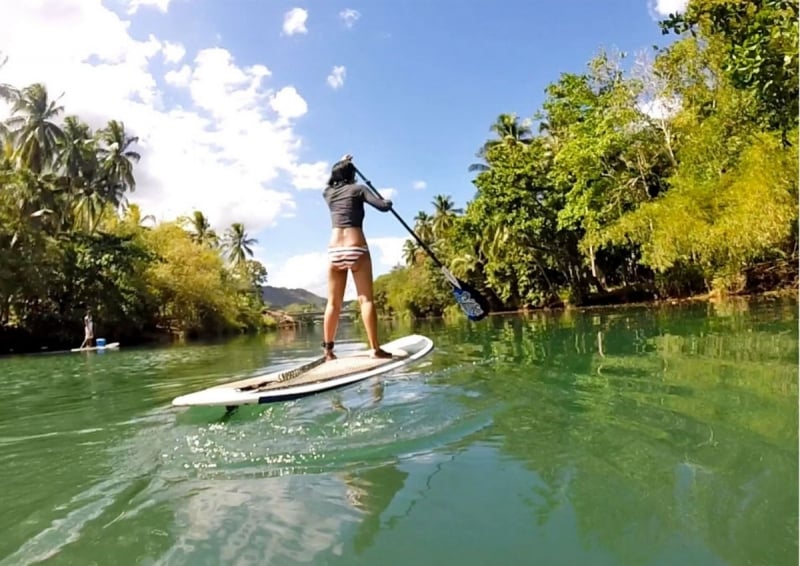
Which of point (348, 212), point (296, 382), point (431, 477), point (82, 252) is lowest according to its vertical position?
point (431, 477)

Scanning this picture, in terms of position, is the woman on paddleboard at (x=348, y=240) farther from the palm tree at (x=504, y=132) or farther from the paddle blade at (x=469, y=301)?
the palm tree at (x=504, y=132)

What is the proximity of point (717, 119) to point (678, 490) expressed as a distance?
2023 cm

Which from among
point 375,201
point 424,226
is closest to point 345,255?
point 375,201

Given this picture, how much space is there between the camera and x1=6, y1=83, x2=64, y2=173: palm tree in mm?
30906

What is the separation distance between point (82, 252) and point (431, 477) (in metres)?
31.1

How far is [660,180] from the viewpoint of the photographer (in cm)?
2658

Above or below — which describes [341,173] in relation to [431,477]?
above

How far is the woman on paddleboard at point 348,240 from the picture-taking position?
589cm

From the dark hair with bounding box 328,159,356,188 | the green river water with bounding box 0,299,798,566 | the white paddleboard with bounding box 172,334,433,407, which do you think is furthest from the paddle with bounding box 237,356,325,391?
the dark hair with bounding box 328,159,356,188

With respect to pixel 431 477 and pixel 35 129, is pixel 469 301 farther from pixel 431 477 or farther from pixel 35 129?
pixel 35 129

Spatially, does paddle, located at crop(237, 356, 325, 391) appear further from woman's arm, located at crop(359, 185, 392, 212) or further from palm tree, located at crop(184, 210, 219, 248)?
palm tree, located at crop(184, 210, 219, 248)

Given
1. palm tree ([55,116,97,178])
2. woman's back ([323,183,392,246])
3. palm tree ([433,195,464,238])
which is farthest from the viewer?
palm tree ([433,195,464,238])

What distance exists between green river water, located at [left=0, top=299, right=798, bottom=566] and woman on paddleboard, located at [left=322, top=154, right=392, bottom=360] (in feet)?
3.98

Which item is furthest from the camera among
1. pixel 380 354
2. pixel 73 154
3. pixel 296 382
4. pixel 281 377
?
pixel 73 154
